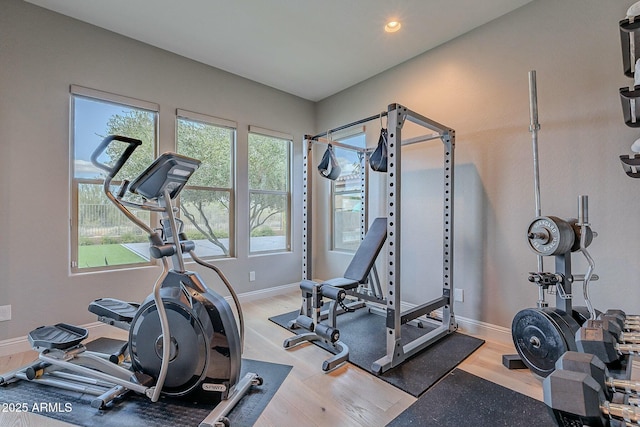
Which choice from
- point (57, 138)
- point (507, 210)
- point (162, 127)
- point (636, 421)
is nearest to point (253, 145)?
point (162, 127)

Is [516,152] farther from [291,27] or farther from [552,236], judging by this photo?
[291,27]

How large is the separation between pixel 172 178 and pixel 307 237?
1.44 m

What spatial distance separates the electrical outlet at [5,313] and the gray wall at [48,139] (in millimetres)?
32

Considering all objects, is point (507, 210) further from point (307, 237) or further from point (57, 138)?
point (57, 138)

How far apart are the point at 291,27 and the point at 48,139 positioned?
2.33 meters

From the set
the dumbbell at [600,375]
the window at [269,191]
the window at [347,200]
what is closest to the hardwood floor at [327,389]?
the dumbbell at [600,375]

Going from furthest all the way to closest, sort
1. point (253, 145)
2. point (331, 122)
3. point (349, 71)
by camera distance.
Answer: point (331, 122) → point (253, 145) → point (349, 71)

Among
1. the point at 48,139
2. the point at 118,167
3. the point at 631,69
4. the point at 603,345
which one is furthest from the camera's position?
the point at 48,139

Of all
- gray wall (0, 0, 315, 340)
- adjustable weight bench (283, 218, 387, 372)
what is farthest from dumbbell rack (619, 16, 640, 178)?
gray wall (0, 0, 315, 340)

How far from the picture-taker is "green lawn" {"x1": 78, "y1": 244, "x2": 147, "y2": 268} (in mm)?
2678

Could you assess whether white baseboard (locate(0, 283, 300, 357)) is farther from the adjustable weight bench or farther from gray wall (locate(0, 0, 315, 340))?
the adjustable weight bench

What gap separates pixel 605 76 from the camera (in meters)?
2.05

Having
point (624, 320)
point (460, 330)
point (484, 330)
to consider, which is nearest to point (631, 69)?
point (624, 320)

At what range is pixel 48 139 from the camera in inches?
97.0
